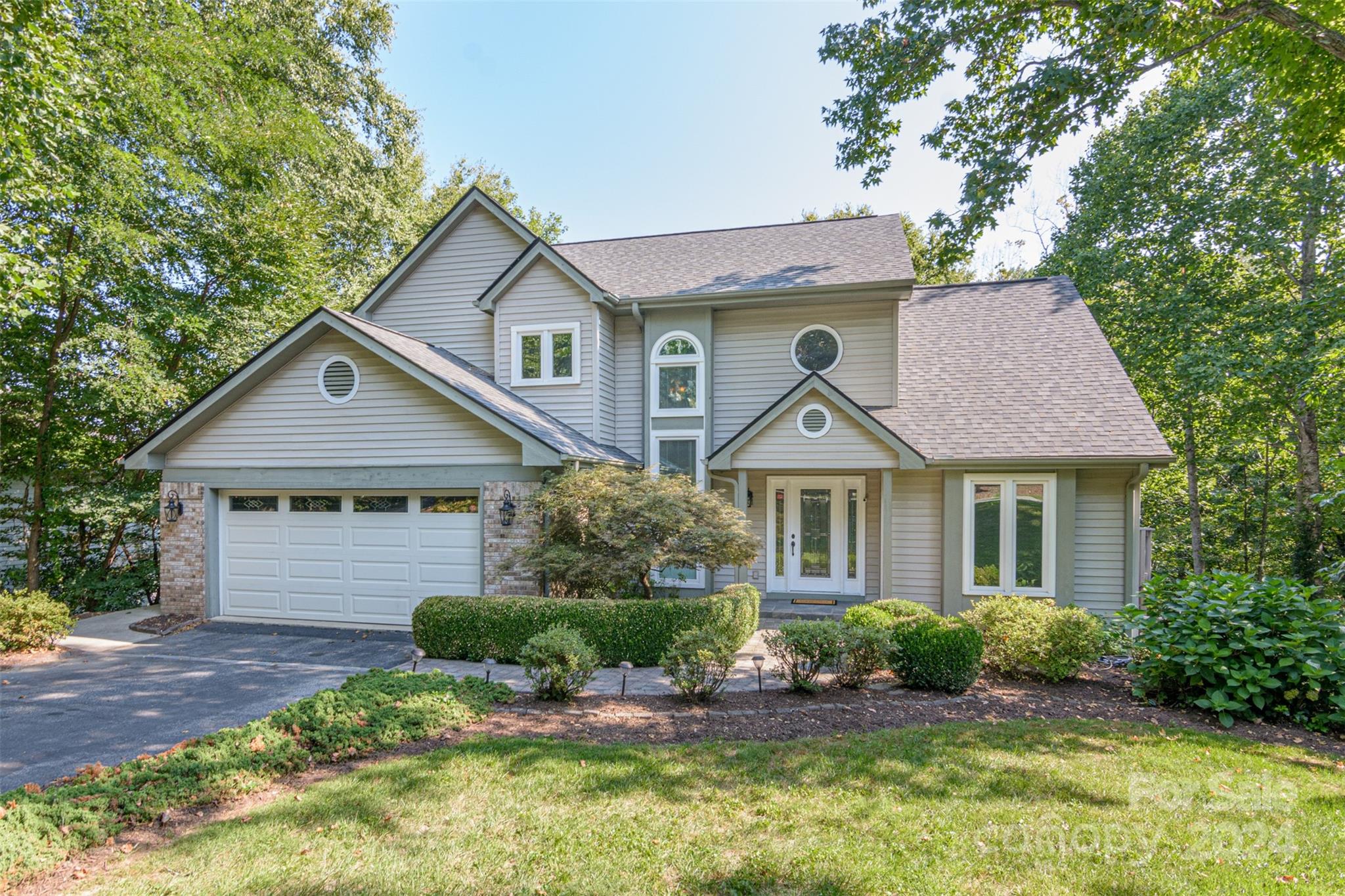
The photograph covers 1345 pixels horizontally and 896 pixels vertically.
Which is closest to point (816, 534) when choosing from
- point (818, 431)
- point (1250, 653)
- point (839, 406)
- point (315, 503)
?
point (818, 431)

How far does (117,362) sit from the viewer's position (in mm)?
11234

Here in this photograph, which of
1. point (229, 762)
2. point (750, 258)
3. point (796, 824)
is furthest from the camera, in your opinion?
point (750, 258)

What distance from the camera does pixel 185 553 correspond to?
10672mm

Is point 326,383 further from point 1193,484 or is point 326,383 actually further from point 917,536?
point 1193,484

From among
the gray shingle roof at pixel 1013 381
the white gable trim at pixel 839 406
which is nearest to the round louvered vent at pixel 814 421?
the white gable trim at pixel 839 406

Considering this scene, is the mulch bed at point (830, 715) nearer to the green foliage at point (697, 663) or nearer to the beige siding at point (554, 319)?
the green foliage at point (697, 663)

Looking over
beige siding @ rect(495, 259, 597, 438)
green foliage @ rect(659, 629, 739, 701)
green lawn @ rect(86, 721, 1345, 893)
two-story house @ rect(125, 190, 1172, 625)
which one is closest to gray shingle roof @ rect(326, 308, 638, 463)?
two-story house @ rect(125, 190, 1172, 625)

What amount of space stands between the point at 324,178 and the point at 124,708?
1576cm

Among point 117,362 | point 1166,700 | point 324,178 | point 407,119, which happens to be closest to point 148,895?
point 1166,700

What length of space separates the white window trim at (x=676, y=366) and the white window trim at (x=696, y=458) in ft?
1.26

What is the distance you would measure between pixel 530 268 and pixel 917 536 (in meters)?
9.13

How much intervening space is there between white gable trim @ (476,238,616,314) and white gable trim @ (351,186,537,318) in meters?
0.75

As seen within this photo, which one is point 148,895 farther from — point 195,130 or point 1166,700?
point 195,130

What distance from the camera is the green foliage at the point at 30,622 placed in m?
8.56
